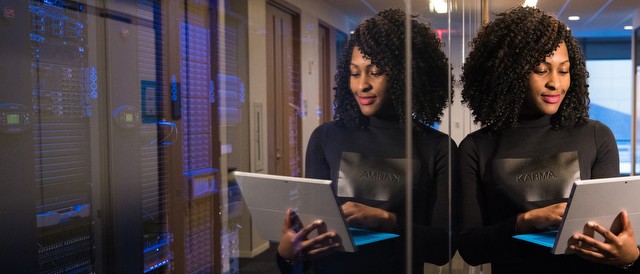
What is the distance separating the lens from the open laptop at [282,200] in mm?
927

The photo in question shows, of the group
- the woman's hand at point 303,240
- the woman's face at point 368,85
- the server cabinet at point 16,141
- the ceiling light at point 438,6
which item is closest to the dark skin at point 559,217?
the ceiling light at point 438,6

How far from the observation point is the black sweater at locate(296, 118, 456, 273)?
42.9 inches

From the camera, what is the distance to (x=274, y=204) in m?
0.99

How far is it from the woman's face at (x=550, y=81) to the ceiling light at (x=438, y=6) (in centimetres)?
29

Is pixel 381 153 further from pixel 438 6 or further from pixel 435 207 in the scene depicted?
pixel 438 6

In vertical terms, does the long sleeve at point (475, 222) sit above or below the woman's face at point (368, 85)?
below

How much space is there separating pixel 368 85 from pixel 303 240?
1.07 feet

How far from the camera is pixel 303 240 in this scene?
1.06 meters

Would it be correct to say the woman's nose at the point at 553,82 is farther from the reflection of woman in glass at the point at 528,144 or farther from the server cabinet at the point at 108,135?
the server cabinet at the point at 108,135

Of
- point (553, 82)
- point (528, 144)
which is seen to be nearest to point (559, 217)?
point (528, 144)

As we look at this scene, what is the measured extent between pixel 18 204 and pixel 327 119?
50 cm

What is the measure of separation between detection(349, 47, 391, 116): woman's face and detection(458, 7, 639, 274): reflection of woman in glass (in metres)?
0.36

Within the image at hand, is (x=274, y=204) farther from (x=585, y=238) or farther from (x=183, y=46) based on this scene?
(x=585, y=238)

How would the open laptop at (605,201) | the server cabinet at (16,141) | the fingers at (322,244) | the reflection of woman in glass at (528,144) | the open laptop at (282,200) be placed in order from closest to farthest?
the server cabinet at (16,141)
the open laptop at (282,200)
the fingers at (322,244)
the open laptop at (605,201)
the reflection of woman in glass at (528,144)
